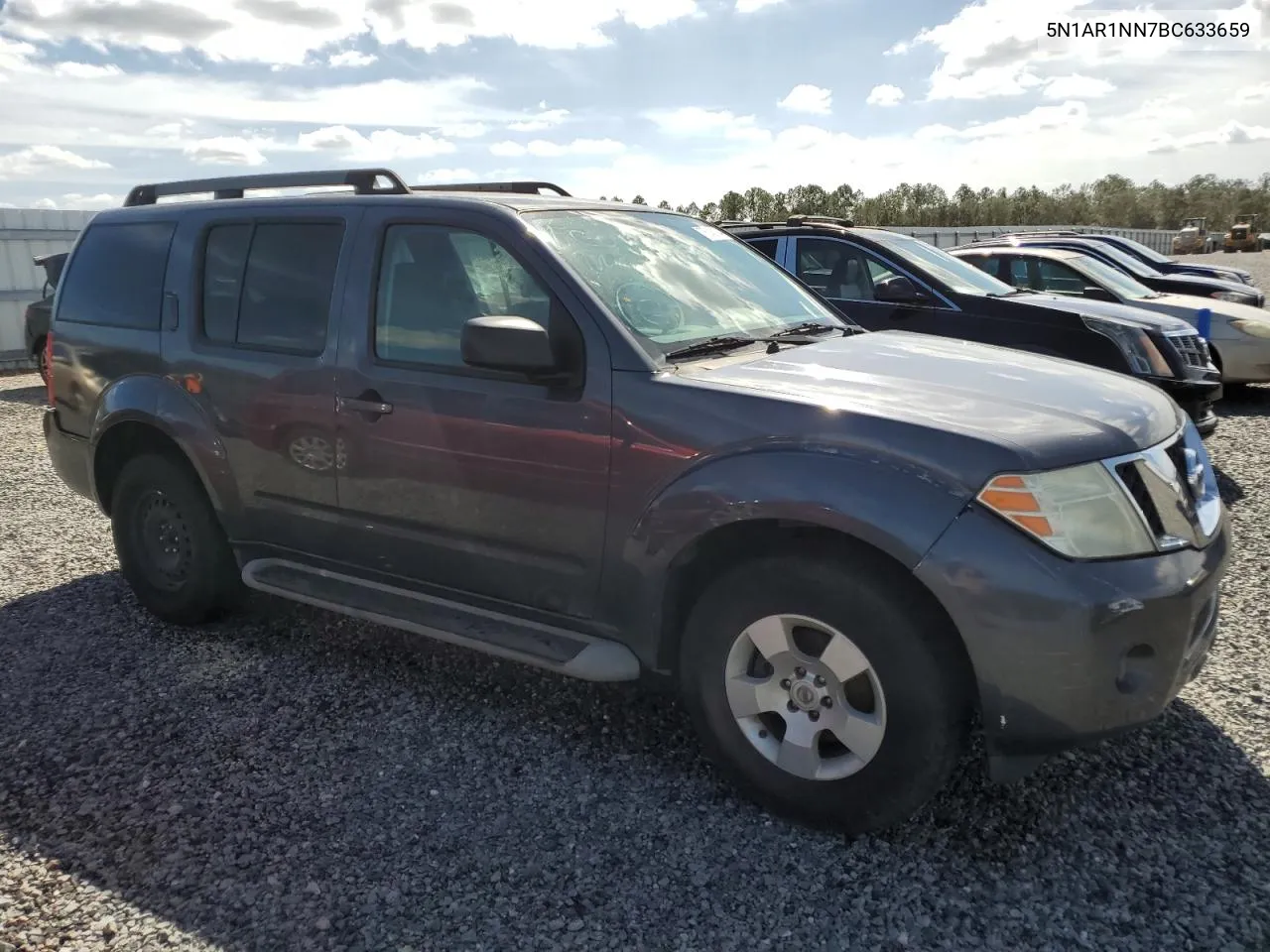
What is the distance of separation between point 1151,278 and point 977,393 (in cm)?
1119

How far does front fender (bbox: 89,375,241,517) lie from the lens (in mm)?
4129

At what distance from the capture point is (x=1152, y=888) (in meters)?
2.60

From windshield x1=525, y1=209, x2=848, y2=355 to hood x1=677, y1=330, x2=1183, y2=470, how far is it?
9.8 inches

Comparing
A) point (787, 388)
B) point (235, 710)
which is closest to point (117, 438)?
point (235, 710)

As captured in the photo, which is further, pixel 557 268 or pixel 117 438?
pixel 117 438

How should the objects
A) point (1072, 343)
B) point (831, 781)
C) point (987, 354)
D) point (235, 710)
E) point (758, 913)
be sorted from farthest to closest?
point (1072, 343) < point (235, 710) < point (987, 354) < point (831, 781) < point (758, 913)

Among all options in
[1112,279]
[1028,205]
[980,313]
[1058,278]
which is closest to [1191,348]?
[980,313]

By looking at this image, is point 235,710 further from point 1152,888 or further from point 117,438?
point 1152,888

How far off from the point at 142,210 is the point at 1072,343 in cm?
611

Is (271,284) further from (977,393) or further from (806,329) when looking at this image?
(977,393)

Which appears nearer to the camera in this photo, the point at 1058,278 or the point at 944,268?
the point at 944,268

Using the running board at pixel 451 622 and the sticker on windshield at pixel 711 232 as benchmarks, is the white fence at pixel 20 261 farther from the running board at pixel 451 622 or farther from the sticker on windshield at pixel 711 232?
the sticker on windshield at pixel 711 232

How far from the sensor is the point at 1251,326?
370 inches

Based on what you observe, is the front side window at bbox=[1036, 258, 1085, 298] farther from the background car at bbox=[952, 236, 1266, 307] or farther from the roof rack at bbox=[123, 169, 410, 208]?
the roof rack at bbox=[123, 169, 410, 208]
